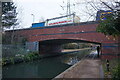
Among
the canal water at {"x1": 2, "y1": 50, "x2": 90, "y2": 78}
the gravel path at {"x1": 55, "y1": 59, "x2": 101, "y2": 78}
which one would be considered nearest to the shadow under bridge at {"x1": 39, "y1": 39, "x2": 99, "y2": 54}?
the canal water at {"x1": 2, "y1": 50, "x2": 90, "y2": 78}

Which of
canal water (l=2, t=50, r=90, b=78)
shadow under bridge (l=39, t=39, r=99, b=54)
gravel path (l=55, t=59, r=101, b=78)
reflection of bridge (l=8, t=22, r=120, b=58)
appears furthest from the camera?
shadow under bridge (l=39, t=39, r=99, b=54)

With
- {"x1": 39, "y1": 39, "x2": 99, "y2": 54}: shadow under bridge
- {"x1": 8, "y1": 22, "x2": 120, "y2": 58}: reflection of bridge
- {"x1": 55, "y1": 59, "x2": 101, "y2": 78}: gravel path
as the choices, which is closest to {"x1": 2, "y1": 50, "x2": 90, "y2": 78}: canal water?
{"x1": 55, "y1": 59, "x2": 101, "y2": 78}: gravel path

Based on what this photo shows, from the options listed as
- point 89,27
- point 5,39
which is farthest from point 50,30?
point 5,39

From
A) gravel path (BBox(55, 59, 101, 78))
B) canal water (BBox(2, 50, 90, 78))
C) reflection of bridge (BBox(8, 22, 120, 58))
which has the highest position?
reflection of bridge (BBox(8, 22, 120, 58))

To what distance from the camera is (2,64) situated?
10.8m

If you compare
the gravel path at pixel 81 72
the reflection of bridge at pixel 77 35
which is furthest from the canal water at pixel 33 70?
the reflection of bridge at pixel 77 35

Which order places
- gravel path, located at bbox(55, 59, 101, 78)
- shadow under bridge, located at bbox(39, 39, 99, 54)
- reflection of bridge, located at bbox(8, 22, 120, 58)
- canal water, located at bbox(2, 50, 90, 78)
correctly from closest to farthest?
gravel path, located at bbox(55, 59, 101, 78), canal water, located at bbox(2, 50, 90, 78), reflection of bridge, located at bbox(8, 22, 120, 58), shadow under bridge, located at bbox(39, 39, 99, 54)

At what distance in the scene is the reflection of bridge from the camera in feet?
43.3

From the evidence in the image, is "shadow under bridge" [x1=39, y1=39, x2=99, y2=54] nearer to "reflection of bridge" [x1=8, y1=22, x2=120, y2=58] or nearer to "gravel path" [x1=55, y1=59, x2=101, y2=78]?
"reflection of bridge" [x1=8, y1=22, x2=120, y2=58]

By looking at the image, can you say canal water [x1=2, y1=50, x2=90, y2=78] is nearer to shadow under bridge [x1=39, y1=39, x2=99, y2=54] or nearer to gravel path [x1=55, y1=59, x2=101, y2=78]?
gravel path [x1=55, y1=59, x2=101, y2=78]

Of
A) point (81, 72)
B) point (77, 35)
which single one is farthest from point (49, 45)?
point (81, 72)

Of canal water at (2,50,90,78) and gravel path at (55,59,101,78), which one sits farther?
canal water at (2,50,90,78)

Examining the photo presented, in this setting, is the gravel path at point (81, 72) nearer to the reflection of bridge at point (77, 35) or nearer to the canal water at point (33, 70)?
the canal water at point (33, 70)

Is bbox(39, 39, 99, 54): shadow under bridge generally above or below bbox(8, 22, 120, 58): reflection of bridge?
below
